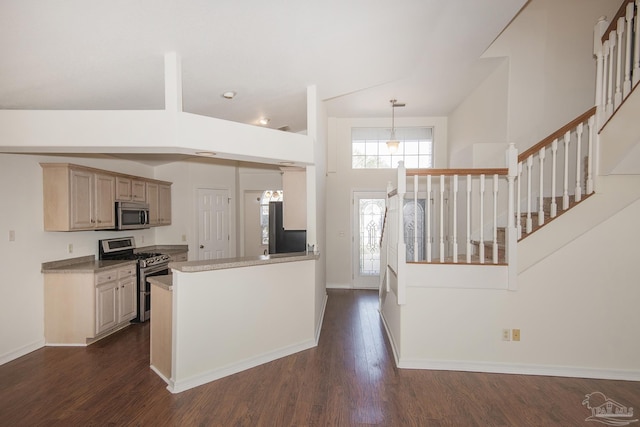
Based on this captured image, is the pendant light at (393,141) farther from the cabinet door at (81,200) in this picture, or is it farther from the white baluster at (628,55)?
the cabinet door at (81,200)

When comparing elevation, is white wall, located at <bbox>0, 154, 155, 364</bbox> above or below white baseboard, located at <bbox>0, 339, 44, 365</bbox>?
above

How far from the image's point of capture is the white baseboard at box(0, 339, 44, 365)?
315cm

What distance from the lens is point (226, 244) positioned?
6.07 meters

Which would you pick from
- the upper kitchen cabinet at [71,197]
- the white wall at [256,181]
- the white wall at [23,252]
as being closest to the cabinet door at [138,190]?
the upper kitchen cabinet at [71,197]

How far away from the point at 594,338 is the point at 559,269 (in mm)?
703

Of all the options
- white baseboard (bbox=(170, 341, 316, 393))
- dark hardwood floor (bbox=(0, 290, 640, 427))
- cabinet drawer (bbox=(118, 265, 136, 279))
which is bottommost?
dark hardwood floor (bbox=(0, 290, 640, 427))

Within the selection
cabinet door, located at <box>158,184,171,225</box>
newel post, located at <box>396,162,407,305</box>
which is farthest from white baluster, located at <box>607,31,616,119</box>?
cabinet door, located at <box>158,184,171,225</box>

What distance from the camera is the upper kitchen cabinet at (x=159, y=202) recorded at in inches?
196

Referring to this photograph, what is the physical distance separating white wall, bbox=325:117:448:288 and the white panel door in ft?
6.54

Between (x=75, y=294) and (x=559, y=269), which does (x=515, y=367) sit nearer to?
(x=559, y=269)

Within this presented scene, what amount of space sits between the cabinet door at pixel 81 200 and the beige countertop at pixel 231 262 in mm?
1764

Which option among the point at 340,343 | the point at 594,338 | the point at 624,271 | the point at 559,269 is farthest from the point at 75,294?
the point at 624,271

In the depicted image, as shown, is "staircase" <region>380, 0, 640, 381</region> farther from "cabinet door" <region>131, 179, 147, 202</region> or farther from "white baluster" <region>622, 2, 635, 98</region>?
"cabinet door" <region>131, 179, 147, 202</region>

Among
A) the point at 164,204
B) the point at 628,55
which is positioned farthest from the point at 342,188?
the point at 628,55
